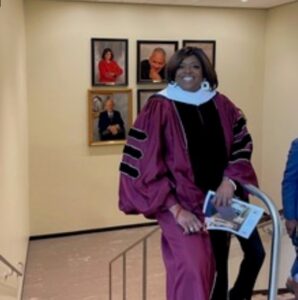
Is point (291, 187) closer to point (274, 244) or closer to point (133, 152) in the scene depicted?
point (274, 244)

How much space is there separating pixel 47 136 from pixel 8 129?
103 inches

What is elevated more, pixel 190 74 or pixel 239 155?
pixel 190 74

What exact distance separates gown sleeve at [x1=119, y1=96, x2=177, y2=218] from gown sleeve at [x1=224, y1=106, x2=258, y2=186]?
26 centimetres

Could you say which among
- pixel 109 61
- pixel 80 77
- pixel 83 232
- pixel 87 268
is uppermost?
pixel 109 61

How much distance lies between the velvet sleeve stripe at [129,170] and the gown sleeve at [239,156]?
1.18ft

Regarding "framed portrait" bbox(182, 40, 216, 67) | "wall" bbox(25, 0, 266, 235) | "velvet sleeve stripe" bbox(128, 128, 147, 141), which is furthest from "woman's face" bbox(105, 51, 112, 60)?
"velvet sleeve stripe" bbox(128, 128, 147, 141)

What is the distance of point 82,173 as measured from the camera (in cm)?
668

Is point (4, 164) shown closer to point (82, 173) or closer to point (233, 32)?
point (82, 173)

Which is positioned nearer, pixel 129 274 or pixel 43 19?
pixel 129 274

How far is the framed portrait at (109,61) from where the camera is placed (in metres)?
6.44

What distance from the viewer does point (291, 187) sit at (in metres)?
2.40

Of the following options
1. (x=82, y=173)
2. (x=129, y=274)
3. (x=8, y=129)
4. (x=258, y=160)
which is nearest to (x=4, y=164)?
(x=8, y=129)

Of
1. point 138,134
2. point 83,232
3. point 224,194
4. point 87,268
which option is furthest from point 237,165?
point 83,232

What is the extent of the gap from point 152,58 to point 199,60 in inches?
190
